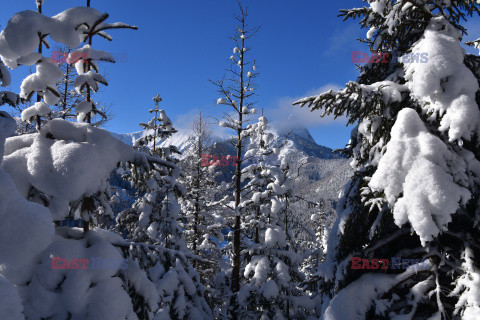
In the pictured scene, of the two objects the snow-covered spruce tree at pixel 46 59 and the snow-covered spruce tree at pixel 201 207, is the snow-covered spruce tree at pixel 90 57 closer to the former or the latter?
the snow-covered spruce tree at pixel 46 59

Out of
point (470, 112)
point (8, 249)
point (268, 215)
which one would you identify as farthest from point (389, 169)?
point (268, 215)

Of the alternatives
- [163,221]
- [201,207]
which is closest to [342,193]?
[163,221]

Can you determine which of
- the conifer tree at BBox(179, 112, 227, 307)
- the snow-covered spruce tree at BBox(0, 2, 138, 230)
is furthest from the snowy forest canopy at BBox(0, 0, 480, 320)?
the conifer tree at BBox(179, 112, 227, 307)

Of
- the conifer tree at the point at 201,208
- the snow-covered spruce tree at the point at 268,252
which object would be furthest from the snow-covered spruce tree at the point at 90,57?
the conifer tree at the point at 201,208

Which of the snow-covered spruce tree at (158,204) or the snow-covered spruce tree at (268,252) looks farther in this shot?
the snow-covered spruce tree at (158,204)

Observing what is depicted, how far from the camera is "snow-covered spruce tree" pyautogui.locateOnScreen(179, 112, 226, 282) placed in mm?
17859

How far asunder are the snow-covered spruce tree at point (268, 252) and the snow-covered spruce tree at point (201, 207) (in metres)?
4.13

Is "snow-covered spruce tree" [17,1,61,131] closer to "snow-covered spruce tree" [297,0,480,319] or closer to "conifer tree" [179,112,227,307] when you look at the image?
"snow-covered spruce tree" [297,0,480,319]

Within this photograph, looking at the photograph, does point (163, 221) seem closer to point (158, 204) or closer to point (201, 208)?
point (158, 204)

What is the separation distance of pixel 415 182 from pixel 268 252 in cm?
951

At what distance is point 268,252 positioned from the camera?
40.2 feet

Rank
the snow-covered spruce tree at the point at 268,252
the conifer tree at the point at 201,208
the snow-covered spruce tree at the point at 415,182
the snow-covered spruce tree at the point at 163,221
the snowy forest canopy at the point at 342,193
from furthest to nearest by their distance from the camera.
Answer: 1. the conifer tree at the point at 201,208
2. the snow-covered spruce tree at the point at 268,252
3. the snow-covered spruce tree at the point at 163,221
4. the snow-covered spruce tree at the point at 415,182
5. the snowy forest canopy at the point at 342,193

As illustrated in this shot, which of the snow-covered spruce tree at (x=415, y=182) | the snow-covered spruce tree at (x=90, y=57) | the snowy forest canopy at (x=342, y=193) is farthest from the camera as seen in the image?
the snow-covered spruce tree at (x=415, y=182)

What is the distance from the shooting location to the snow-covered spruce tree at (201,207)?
703 inches
